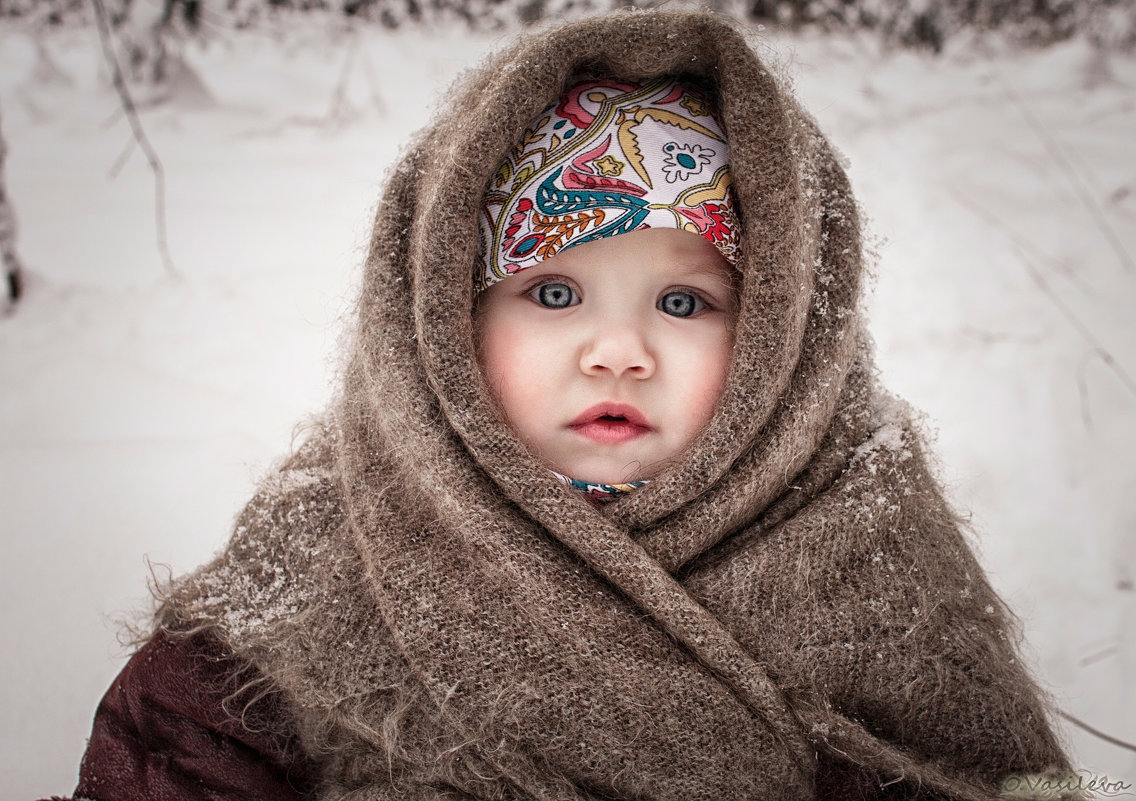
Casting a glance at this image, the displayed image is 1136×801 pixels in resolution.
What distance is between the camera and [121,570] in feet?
5.39

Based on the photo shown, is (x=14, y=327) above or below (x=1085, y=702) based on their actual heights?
above

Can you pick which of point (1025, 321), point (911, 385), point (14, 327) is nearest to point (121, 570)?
point (14, 327)

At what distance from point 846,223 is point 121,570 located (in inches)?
53.5

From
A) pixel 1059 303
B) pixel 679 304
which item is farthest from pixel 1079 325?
pixel 679 304

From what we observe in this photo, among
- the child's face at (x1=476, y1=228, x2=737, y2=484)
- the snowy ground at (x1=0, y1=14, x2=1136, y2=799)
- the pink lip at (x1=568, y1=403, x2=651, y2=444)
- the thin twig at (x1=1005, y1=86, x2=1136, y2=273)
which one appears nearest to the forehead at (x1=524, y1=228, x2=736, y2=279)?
the child's face at (x1=476, y1=228, x2=737, y2=484)

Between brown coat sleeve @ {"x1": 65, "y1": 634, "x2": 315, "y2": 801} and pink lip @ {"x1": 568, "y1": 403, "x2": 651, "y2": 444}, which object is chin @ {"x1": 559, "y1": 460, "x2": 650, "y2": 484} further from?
brown coat sleeve @ {"x1": 65, "y1": 634, "x2": 315, "y2": 801}

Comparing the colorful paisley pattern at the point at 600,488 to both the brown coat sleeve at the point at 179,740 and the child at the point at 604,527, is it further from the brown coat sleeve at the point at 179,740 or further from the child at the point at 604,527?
the brown coat sleeve at the point at 179,740

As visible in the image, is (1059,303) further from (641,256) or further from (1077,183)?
(641,256)

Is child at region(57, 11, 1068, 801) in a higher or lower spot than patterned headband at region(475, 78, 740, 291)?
lower

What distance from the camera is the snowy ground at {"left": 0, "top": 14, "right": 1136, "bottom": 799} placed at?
1661 mm

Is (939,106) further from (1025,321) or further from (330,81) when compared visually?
(330,81)

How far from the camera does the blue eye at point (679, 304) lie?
115 centimetres

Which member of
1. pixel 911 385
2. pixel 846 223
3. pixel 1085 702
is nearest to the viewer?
pixel 846 223

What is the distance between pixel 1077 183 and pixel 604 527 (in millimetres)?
2081
